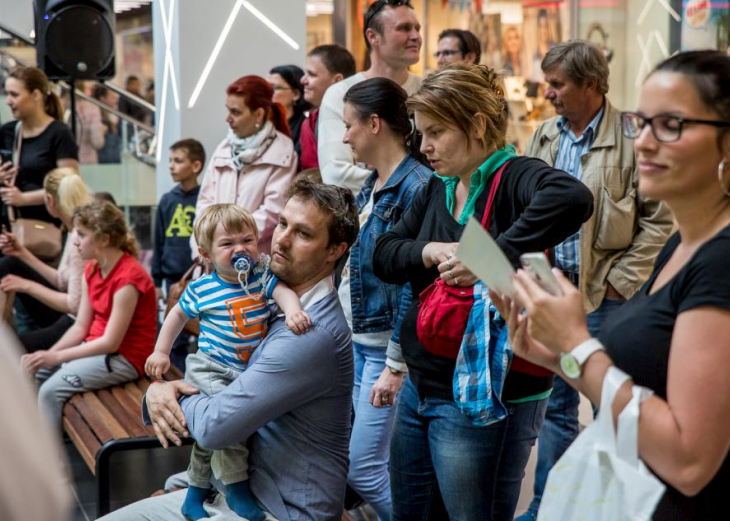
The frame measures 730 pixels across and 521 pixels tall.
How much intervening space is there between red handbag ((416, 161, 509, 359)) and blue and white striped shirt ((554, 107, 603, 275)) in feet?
4.96

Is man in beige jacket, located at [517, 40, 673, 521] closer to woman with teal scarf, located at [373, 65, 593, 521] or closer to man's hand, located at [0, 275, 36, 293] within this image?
woman with teal scarf, located at [373, 65, 593, 521]

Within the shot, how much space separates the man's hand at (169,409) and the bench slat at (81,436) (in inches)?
48.7

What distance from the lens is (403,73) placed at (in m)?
4.38

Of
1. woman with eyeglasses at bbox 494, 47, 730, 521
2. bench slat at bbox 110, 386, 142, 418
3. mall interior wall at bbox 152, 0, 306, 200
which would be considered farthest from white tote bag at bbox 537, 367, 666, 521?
mall interior wall at bbox 152, 0, 306, 200

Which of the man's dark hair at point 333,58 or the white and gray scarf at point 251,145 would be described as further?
the man's dark hair at point 333,58

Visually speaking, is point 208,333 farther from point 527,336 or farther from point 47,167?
point 47,167

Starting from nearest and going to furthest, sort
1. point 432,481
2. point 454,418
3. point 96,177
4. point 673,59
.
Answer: point 673,59 < point 454,418 < point 432,481 < point 96,177

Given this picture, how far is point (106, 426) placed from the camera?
407cm

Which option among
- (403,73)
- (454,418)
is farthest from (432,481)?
(403,73)

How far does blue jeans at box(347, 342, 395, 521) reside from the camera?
337 centimetres

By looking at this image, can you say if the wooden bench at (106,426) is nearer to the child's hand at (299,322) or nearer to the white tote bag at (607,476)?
the child's hand at (299,322)

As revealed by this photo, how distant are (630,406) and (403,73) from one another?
2.98 m

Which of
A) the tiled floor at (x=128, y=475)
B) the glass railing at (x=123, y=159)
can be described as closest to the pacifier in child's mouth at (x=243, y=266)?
the tiled floor at (x=128, y=475)

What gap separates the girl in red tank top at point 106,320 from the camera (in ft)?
15.3
